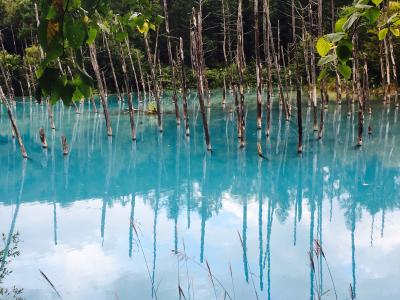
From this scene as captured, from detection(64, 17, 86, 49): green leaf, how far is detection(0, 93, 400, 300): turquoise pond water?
3.12 meters

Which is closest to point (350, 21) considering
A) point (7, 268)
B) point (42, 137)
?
point (7, 268)

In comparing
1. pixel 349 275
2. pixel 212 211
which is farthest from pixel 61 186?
pixel 349 275

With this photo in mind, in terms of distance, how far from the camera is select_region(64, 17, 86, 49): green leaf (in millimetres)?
1348

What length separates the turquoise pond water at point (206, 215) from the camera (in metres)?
6.84

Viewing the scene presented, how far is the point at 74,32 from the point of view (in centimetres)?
136

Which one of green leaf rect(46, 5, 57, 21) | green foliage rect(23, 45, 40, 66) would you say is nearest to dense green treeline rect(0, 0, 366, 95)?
green foliage rect(23, 45, 40, 66)

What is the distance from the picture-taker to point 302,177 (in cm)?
1234

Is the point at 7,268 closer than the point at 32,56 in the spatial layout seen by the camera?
Yes

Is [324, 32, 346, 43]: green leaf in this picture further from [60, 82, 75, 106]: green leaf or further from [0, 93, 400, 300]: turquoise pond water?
[0, 93, 400, 300]: turquoise pond water

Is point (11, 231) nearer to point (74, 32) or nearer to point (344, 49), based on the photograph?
point (74, 32)

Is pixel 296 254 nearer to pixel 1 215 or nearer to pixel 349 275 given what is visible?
pixel 349 275

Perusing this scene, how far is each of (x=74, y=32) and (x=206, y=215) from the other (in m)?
8.80

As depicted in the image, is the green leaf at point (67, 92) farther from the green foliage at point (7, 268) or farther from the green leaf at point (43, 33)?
the green foliage at point (7, 268)

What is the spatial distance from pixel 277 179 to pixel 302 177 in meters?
0.66
